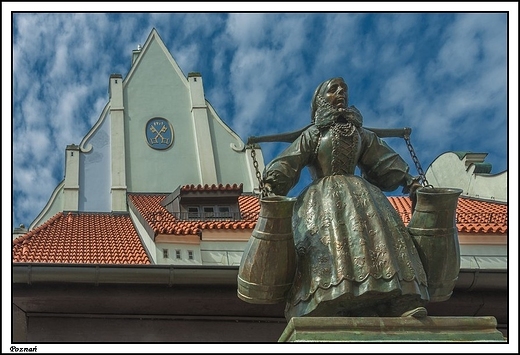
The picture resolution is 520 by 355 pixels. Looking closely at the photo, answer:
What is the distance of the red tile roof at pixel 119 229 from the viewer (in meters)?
7.57

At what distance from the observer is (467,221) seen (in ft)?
33.2

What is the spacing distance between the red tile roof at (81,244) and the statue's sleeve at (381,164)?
423cm

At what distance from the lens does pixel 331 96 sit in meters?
3.44

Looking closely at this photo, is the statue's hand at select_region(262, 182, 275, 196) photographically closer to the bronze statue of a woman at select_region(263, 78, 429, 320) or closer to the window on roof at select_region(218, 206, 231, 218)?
the bronze statue of a woman at select_region(263, 78, 429, 320)

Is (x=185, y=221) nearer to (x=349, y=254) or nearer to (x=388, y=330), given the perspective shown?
(x=349, y=254)

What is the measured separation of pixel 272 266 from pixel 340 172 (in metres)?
0.73

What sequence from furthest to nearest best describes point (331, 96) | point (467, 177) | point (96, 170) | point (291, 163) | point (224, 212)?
point (96, 170) → point (467, 177) → point (224, 212) → point (331, 96) → point (291, 163)

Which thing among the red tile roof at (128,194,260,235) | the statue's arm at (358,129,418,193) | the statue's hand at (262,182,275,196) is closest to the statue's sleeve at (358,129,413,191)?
the statue's arm at (358,129,418,193)

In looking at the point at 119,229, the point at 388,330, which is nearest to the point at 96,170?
the point at 119,229

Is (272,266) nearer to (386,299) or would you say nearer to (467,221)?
(386,299)

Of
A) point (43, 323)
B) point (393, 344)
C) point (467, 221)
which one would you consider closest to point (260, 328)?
point (43, 323)

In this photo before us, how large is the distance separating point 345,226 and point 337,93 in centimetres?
82

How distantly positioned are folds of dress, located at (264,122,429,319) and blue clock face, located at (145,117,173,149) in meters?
→ 13.1

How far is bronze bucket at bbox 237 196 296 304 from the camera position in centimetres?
283
